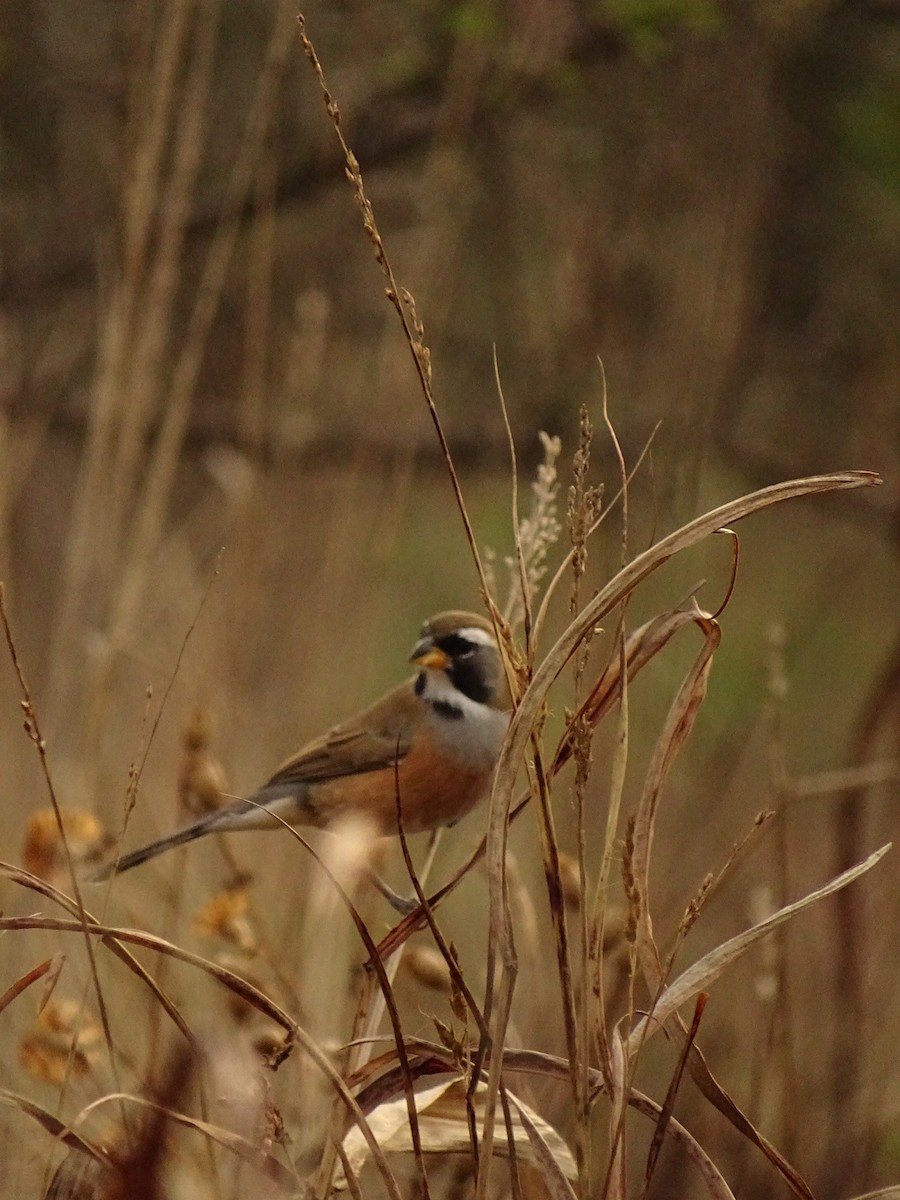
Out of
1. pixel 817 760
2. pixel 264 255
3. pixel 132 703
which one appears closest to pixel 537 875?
pixel 264 255

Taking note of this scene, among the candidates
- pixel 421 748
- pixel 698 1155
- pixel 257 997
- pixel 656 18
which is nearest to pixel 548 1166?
pixel 698 1155

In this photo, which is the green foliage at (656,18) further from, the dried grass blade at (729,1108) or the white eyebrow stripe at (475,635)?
the dried grass blade at (729,1108)

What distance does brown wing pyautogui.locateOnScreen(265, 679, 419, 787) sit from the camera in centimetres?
243

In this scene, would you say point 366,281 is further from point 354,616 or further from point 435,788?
point 435,788

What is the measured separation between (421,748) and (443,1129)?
1135 millimetres

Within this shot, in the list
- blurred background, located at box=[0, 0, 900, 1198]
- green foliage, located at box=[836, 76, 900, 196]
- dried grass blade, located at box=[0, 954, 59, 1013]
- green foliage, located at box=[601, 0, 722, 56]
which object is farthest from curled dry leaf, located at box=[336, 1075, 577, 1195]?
green foliage, located at box=[836, 76, 900, 196]

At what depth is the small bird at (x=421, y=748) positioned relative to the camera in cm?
221

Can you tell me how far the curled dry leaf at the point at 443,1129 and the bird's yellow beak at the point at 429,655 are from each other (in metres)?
1.17

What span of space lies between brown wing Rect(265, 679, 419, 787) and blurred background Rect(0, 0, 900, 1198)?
0.07 m

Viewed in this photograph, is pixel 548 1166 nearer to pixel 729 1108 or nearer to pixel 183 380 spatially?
pixel 729 1108

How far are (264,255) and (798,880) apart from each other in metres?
2.77

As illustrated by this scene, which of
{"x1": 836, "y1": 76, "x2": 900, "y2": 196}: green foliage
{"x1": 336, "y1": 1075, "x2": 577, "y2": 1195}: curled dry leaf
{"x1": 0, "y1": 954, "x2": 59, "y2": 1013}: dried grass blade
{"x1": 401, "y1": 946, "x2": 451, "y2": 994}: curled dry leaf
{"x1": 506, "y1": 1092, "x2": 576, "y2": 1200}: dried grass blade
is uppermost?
{"x1": 836, "y1": 76, "x2": 900, "y2": 196}: green foliage

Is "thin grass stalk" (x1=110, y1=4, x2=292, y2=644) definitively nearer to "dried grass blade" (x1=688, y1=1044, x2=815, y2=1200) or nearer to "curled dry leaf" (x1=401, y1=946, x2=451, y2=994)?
"curled dry leaf" (x1=401, y1=946, x2=451, y2=994)

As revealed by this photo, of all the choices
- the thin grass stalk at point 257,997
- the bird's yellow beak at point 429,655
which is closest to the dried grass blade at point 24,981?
the thin grass stalk at point 257,997
